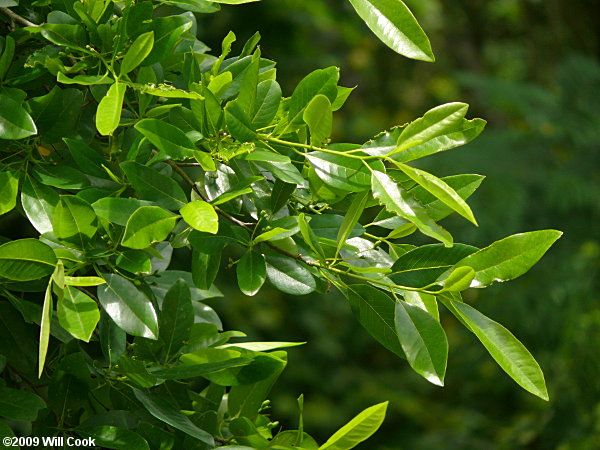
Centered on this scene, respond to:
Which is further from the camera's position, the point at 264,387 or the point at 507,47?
the point at 507,47

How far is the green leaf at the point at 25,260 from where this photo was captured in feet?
1.17

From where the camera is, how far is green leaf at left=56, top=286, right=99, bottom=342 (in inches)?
14.0

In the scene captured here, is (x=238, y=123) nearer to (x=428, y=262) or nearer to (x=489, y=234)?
(x=428, y=262)

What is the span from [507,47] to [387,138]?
126 inches

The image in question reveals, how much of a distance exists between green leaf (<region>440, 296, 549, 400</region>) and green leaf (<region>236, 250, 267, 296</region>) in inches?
3.6

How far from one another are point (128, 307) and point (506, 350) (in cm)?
19

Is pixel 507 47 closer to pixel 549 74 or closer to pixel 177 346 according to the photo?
pixel 549 74

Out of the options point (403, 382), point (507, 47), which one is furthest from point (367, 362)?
point (507, 47)

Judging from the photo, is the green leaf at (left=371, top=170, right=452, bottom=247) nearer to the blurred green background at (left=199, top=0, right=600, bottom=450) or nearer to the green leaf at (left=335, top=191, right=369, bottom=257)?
the green leaf at (left=335, top=191, right=369, bottom=257)

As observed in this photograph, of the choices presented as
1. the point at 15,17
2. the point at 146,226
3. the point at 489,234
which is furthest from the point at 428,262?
the point at 489,234

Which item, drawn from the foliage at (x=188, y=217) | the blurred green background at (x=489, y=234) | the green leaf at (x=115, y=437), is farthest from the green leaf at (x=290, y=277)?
the blurred green background at (x=489, y=234)

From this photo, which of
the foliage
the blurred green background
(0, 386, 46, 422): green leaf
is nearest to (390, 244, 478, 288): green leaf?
the foliage

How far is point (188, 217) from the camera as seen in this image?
351 millimetres

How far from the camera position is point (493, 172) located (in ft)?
7.04
